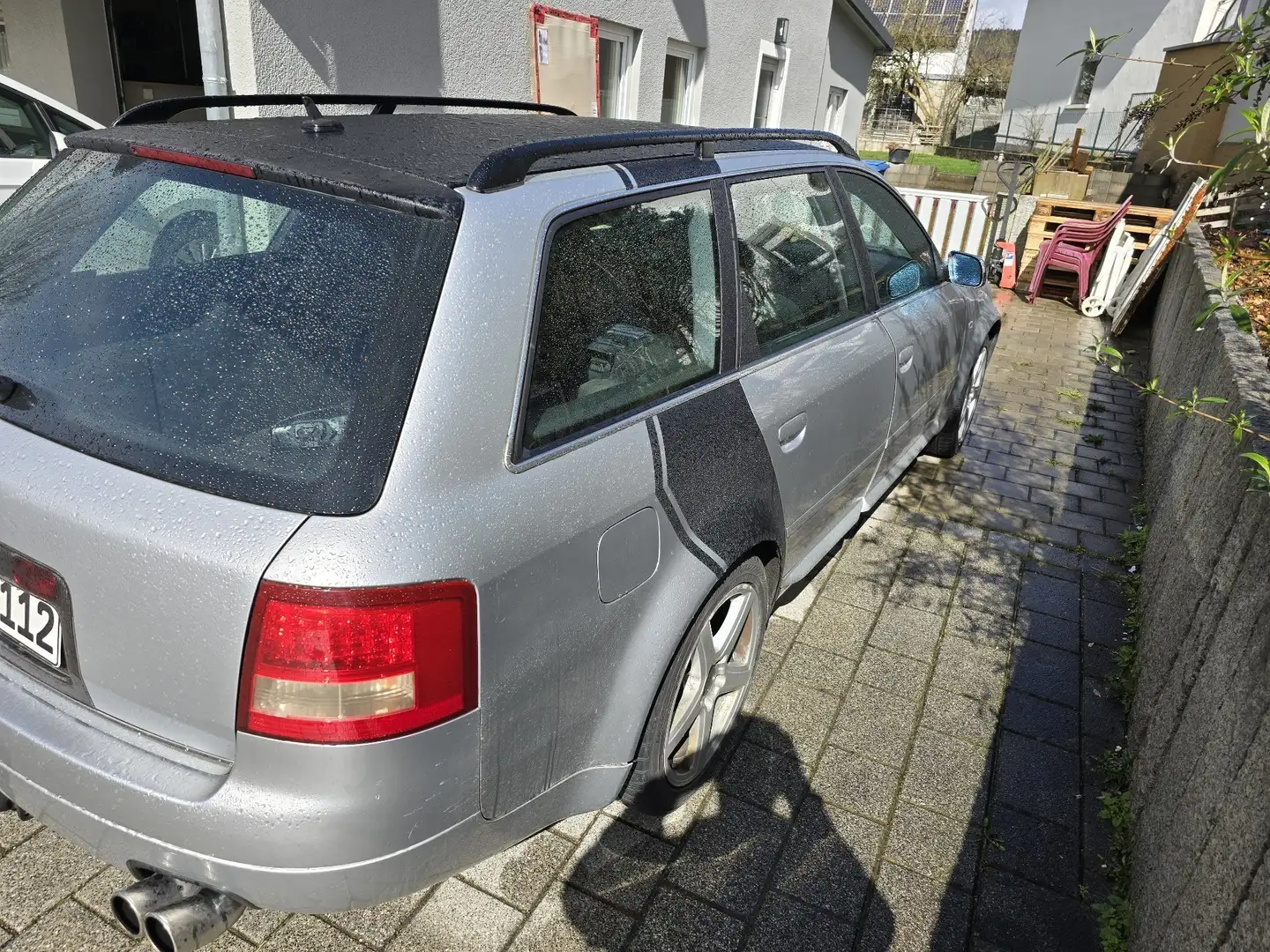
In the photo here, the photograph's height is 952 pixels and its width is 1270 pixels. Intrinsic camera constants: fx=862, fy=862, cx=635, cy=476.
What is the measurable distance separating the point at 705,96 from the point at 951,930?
8.75 metres

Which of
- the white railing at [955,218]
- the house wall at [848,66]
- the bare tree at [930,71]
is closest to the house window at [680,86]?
the white railing at [955,218]

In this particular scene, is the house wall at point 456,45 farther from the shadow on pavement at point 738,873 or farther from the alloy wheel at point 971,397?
the shadow on pavement at point 738,873

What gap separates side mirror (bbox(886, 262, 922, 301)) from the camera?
11.8 feet

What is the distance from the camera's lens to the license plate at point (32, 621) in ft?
5.32

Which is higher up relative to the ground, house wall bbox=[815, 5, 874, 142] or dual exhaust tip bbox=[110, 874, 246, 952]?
house wall bbox=[815, 5, 874, 142]

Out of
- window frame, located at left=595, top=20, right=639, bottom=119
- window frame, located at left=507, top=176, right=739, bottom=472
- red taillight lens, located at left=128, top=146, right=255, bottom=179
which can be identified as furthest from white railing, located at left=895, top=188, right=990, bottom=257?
red taillight lens, located at left=128, top=146, right=255, bottom=179

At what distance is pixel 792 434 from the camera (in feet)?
8.59

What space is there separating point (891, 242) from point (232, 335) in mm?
3019

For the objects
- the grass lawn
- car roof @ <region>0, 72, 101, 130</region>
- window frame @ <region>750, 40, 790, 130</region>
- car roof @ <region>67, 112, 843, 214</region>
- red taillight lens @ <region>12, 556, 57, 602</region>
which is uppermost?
window frame @ <region>750, 40, 790, 130</region>

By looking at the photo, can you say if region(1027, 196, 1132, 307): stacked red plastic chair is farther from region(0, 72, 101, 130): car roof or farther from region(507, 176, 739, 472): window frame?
region(0, 72, 101, 130): car roof

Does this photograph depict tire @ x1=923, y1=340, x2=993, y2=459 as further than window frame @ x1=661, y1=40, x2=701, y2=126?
No

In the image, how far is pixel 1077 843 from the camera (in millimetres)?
2506

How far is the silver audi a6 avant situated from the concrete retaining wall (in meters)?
1.18

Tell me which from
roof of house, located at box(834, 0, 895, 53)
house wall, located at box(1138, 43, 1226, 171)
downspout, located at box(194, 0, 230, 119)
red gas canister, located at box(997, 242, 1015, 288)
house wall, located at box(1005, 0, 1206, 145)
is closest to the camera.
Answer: downspout, located at box(194, 0, 230, 119)
